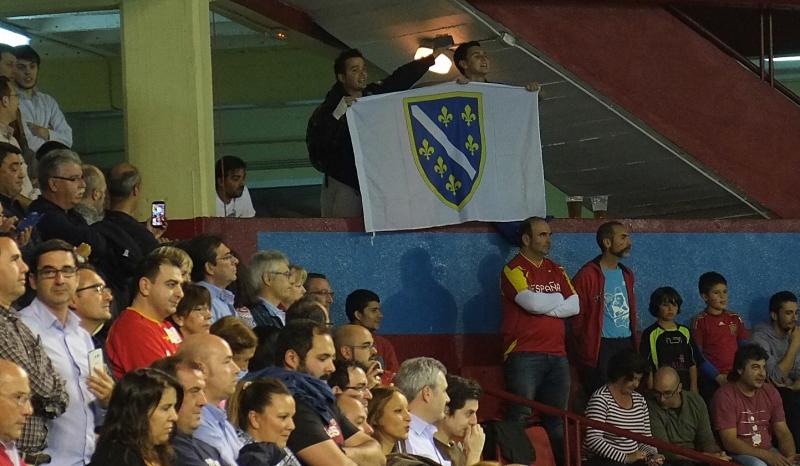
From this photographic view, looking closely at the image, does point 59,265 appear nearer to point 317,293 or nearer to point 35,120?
point 317,293

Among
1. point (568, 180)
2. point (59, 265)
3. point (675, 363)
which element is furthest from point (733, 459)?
point (59, 265)

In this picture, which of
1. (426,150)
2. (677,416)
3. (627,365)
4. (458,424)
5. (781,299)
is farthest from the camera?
(781,299)

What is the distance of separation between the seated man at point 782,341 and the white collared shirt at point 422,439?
395 centimetres

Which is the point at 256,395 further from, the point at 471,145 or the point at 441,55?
the point at 441,55

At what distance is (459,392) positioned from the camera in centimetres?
832

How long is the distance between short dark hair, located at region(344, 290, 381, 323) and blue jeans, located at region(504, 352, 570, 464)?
106 cm

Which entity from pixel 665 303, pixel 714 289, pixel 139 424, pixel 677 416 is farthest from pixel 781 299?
pixel 139 424

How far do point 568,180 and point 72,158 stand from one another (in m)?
6.75

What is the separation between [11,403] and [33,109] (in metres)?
4.78

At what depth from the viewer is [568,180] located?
1381 cm

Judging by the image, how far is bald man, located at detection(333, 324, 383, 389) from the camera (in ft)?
25.6

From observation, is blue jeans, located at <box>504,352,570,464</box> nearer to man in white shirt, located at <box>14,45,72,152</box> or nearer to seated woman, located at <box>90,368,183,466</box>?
man in white shirt, located at <box>14,45,72,152</box>

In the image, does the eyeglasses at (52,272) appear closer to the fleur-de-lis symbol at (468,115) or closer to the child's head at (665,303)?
the fleur-de-lis symbol at (468,115)

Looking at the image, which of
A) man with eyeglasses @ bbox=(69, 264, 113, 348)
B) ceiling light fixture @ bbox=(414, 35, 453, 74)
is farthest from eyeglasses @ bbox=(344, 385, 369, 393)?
ceiling light fixture @ bbox=(414, 35, 453, 74)
